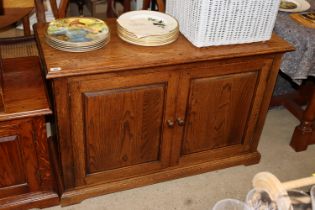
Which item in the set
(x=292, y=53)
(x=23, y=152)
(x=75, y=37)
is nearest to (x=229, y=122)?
(x=292, y=53)

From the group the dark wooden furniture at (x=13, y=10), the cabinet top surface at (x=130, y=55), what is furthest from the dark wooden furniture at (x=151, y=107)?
the dark wooden furniture at (x=13, y=10)

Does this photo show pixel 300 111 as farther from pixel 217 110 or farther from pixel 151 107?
pixel 151 107

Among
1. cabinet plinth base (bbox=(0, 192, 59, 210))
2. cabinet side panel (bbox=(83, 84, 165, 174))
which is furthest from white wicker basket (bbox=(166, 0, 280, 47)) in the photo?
cabinet plinth base (bbox=(0, 192, 59, 210))

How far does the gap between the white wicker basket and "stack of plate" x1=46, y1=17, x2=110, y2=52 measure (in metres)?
0.36

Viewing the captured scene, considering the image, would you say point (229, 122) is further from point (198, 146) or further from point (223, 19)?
point (223, 19)

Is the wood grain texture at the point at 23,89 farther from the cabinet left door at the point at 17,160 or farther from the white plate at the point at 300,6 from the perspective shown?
the white plate at the point at 300,6

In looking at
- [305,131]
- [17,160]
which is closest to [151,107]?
[17,160]

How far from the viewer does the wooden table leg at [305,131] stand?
7.14 ft

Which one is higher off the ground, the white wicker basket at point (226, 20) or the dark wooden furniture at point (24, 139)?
the white wicker basket at point (226, 20)

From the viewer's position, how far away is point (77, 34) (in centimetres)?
160

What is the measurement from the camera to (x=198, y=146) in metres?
1.95

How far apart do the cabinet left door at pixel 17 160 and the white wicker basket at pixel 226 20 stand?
792mm

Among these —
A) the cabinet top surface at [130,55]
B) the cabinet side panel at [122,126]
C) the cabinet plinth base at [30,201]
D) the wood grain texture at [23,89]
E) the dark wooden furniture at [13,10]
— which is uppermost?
the cabinet top surface at [130,55]

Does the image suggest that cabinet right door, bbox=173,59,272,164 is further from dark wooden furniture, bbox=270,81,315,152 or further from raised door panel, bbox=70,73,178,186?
dark wooden furniture, bbox=270,81,315,152
